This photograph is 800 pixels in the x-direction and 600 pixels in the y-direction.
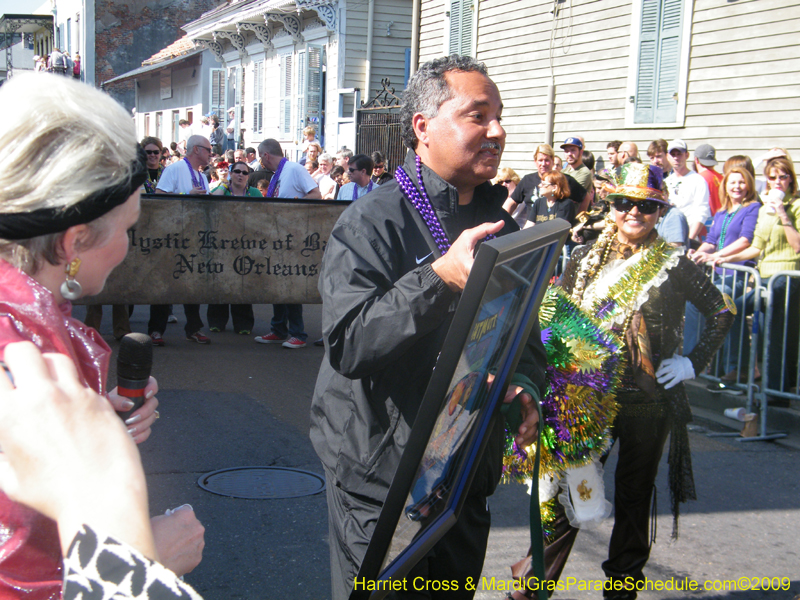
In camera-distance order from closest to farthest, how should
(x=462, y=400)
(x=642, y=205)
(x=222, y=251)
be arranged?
1. (x=462, y=400)
2. (x=642, y=205)
3. (x=222, y=251)

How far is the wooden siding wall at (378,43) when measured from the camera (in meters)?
21.3

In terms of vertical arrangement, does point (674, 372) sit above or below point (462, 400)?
below

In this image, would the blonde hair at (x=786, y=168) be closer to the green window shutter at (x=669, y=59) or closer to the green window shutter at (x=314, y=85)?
the green window shutter at (x=669, y=59)

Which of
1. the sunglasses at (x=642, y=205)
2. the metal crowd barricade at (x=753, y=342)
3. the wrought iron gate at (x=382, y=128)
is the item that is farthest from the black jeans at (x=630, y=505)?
the wrought iron gate at (x=382, y=128)

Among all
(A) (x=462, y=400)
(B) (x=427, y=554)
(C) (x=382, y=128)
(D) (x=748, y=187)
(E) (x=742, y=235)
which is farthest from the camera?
(C) (x=382, y=128)

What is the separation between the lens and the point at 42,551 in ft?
3.59

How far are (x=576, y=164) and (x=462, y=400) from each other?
8.86 metres

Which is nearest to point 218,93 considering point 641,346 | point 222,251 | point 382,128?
point 382,128

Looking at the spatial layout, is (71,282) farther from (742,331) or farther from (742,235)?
(742,235)

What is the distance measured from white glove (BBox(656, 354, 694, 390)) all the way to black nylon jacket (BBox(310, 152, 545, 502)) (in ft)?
4.64

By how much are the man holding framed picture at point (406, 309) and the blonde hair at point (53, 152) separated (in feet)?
2.63

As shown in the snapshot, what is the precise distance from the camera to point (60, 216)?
1076 mm

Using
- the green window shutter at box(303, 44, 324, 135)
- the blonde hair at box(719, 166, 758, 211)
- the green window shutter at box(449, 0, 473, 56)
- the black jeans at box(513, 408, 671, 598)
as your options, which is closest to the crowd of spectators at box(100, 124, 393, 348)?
the blonde hair at box(719, 166, 758, 211)

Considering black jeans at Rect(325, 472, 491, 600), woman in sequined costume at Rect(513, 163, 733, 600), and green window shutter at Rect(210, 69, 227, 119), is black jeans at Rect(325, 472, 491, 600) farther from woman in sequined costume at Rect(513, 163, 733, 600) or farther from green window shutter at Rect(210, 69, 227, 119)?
green window shutter at Rect(210, 69, 227, 119)
